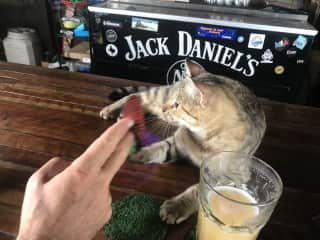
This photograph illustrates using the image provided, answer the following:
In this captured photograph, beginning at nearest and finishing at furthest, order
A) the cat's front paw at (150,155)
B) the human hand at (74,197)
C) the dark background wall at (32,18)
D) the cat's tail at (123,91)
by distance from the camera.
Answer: the human hand at (74,197), the cat's front paw at (150,155), the cat's tail at (123,91), the dark background wall at (32,18)

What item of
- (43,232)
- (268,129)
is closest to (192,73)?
(268,129)

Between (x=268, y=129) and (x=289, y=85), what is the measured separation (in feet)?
3.97

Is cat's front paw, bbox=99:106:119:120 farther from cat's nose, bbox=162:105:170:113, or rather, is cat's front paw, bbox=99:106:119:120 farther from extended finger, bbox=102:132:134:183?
extended finger, bbox=102:132:134:183

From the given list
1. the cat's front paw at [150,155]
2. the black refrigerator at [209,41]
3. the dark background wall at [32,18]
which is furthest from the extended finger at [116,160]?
the dark background wall at [32,18]

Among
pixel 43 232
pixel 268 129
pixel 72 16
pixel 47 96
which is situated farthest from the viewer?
pixel 72 16

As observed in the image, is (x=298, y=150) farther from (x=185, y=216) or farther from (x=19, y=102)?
(x=19, y=102)

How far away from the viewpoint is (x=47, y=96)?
1.03m

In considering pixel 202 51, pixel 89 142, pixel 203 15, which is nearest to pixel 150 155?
pixel 89 142

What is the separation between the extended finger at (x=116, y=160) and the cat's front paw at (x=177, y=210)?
0.59ft

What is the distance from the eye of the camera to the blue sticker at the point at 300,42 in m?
1.82

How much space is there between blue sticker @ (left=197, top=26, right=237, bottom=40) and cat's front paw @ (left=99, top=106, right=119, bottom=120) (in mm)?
1152

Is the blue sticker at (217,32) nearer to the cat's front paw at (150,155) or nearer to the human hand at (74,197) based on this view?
the cat's front paw at (150,155)

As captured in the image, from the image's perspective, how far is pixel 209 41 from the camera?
190 cm

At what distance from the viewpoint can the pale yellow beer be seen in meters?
0.47
